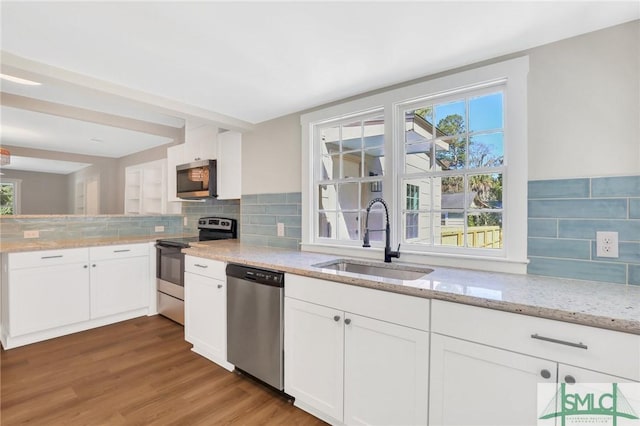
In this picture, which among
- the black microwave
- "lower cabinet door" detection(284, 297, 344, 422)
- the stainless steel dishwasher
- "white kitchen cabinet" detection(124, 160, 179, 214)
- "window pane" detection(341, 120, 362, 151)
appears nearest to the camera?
"lower cabinet door" detection(284, 297, 344, 422)

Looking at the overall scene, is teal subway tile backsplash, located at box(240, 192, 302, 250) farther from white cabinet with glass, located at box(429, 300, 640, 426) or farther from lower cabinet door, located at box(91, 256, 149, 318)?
white cabinet with glass, located at box(429, 300, 640, 426)

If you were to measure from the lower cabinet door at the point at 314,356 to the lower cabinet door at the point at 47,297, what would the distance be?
2.49 meters

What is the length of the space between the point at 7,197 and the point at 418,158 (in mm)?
8939

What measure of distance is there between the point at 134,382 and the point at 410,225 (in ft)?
7.59

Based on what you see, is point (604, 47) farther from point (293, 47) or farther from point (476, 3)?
point (293, 47)

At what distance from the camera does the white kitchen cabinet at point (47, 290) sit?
2631mm

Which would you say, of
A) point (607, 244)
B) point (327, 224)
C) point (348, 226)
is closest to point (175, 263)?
point (327, 224)

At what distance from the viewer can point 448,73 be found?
6.16 feet

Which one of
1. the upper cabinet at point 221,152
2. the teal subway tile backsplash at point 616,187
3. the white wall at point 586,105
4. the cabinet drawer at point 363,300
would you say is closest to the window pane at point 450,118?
the white wall at point 586,105

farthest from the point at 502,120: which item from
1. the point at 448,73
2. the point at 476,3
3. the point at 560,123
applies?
the point at 476,3

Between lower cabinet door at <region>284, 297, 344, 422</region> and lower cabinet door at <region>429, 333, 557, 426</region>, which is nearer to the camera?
lower cabinet door at <region>429, 333, 557, 426</region>

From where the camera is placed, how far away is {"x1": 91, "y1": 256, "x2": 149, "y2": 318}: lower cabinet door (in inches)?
122

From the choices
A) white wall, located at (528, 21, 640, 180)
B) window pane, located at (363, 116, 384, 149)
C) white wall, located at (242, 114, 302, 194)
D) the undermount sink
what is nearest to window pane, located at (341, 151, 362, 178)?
window pane, located at (363, 116, 384, 149)

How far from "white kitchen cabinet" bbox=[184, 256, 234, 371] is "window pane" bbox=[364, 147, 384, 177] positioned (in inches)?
53.4
